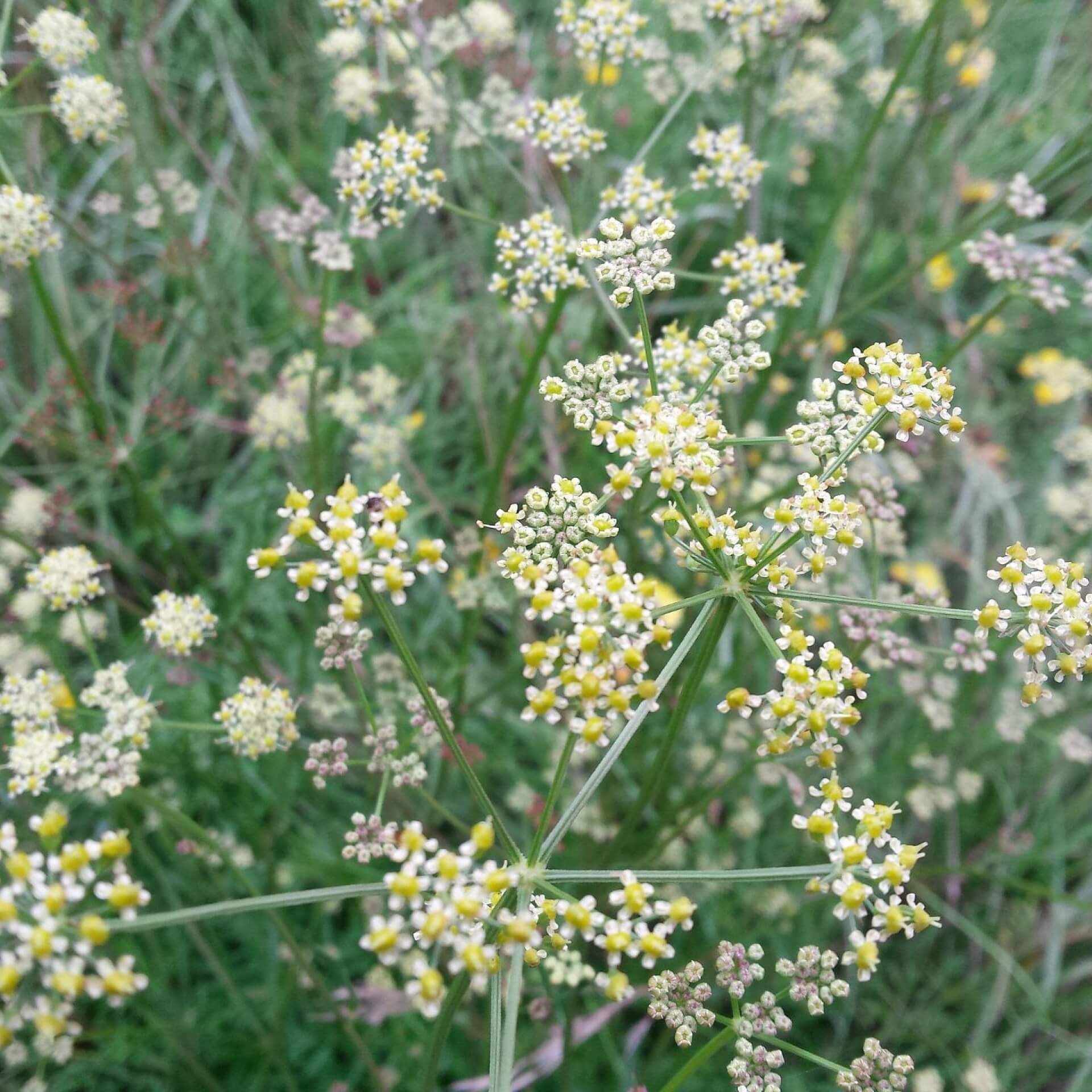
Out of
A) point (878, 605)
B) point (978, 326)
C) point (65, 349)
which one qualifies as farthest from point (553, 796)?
point (978, 326)

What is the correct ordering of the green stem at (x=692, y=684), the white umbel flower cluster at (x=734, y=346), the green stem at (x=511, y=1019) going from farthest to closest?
the white umbel flower cluster at (x=734, y=346) → the green stem at (x=692, y=684) → the green stem at (x=511, y=1019)

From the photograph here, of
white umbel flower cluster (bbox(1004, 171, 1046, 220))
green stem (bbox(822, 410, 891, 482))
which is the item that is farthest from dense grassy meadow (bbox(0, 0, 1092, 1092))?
white umbel flower cluster (bbox(1004, 171, 1046, 220))

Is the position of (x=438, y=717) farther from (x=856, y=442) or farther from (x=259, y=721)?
(x=856, y=442)

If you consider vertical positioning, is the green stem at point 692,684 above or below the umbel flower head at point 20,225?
below

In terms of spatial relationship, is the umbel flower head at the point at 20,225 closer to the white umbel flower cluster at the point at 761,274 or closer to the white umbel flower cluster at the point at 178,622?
the white umbel flower cluster at the point at 178,622

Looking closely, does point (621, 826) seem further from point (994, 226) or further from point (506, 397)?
point (994, 226)

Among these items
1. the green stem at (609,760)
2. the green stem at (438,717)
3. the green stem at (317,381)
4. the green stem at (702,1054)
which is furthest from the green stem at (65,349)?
Answer: the green stem at (702,1054)
